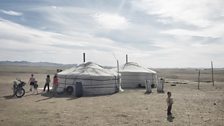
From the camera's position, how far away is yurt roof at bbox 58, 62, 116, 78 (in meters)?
23.5

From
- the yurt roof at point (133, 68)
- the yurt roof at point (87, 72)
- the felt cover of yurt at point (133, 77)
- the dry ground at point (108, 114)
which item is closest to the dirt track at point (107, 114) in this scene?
the dry ground at point (108, 114)

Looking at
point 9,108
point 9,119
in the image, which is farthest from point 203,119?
point 9,108

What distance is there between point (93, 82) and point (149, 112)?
9.35 metres

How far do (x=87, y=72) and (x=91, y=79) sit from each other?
0.86 m

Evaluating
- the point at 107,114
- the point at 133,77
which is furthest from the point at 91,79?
the point at 133,77

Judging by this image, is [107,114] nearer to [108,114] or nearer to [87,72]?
[108,114]

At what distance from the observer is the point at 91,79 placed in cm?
2336

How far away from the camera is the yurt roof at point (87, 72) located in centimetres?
2347

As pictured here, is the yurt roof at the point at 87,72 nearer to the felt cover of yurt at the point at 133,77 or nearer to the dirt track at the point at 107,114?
the dirt track at the point at 107,114

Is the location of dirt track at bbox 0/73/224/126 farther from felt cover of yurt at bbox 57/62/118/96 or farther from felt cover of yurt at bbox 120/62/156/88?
felt cover of yurt at bbox 120/62/156/88

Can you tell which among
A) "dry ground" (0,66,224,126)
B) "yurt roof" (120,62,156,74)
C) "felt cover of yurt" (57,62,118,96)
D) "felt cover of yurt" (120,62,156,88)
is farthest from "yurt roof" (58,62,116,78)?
"yurt roof" (120,62,156,74)

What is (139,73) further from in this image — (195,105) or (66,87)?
(195,105)

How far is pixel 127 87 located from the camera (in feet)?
104

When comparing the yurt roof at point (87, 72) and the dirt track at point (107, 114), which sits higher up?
the yurt roof at point (87, 72)
